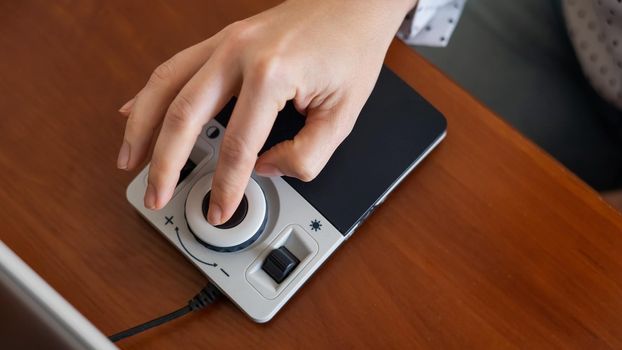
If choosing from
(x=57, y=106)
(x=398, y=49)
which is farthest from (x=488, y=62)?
(x=57, y=106)

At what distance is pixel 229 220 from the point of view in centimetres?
46

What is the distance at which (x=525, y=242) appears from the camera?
489 mm

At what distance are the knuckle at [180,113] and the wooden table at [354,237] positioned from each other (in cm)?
9

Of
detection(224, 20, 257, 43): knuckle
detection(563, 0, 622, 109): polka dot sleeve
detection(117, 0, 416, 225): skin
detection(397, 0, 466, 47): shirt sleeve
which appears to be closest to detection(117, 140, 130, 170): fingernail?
detection(117, 0, 416, 225): skin

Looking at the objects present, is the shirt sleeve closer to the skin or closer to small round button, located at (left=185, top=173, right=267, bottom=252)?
the skin

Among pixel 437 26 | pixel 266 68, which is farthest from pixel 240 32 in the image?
pixel 437 26

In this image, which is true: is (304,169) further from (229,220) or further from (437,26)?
(437,26)

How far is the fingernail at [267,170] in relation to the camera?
460 mm

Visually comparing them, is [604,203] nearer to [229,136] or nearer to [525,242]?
[525,242]

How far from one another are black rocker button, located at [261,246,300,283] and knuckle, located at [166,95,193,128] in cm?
11

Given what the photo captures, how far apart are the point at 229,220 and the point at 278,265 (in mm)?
49

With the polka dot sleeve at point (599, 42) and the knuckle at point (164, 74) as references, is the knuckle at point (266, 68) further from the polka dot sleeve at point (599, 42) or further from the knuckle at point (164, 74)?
the polka dot sleeve at point (599, 42)

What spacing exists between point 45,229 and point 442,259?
0.30 metres

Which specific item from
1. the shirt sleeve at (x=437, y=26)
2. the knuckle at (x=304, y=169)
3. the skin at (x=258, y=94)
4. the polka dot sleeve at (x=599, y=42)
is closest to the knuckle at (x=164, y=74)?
the skin at (x=258, y=94)
